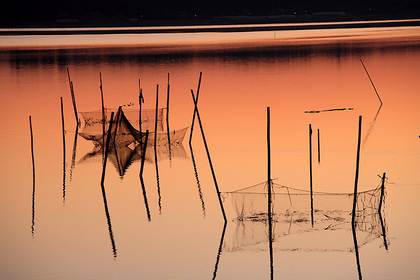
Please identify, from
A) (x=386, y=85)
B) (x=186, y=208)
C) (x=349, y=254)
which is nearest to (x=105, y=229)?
(x=186, y=208)

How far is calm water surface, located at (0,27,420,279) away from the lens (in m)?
7.72

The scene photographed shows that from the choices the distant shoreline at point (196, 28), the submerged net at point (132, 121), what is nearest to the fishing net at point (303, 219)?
the submerged net at point (132, 121)

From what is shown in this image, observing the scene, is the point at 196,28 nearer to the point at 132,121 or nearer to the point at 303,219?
the point at 132,121

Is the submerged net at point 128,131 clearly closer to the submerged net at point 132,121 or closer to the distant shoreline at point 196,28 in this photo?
the submerged net at point 132,121

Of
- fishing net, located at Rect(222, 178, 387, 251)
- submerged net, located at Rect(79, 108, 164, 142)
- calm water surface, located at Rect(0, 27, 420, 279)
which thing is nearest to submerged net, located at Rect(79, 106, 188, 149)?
submerged net, located at Rect(79, 108, 164, 142)

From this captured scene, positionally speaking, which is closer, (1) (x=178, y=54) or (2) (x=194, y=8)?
(1) (x=178, y=54)

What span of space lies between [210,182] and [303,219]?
2.61m

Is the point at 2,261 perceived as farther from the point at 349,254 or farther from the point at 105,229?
the point at 349,254

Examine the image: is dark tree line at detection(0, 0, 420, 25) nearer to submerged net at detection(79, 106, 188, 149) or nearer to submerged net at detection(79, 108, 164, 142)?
submerged net at detection(79, 108, 164, 142)

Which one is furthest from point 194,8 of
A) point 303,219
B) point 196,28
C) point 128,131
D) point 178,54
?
point 303,219

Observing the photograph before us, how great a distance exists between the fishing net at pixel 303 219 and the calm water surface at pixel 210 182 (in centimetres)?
3

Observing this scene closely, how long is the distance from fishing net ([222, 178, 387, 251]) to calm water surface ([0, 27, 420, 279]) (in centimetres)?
3

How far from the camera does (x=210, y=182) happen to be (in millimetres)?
10836

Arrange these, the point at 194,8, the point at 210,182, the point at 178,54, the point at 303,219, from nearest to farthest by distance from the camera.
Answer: the point at 303,219 → the point at 210,182 → the point at 178,54 → the point at 194,8
